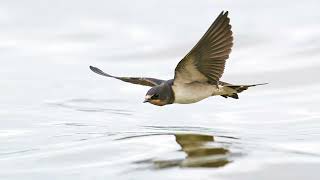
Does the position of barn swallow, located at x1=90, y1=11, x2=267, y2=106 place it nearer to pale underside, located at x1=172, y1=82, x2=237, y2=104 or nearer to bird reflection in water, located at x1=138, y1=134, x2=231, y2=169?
pale underside, located at x1=172, y1=82, x2=237, y2=104

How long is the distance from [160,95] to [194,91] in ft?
0.97

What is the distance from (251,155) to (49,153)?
1.65 m

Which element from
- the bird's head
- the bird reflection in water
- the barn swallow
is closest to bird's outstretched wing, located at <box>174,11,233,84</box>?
the barn swallow

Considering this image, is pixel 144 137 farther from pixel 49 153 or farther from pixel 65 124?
pixel 65 124

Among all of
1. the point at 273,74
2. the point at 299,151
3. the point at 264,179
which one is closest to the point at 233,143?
the point at 299,151

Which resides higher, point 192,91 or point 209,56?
point 209,56

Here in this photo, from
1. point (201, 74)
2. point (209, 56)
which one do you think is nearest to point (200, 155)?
point (209, 56)

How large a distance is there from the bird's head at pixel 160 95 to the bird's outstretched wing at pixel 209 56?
0.12 meters

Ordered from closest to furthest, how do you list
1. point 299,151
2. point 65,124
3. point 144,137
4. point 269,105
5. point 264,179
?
1. point 264,179
2. point 299,151
3. point 144,137
4. point 65,124
5. point 269,105

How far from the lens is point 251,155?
7453 millimetres

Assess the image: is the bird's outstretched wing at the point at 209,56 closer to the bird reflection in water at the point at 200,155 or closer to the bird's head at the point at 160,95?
the bird's head at the point at 160,95

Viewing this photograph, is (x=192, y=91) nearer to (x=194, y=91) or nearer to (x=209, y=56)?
(x=194, y=91)

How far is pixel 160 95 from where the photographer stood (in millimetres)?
8781

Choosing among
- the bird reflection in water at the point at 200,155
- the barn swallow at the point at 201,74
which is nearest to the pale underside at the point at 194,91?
the barn swallow at the point at 201,74
